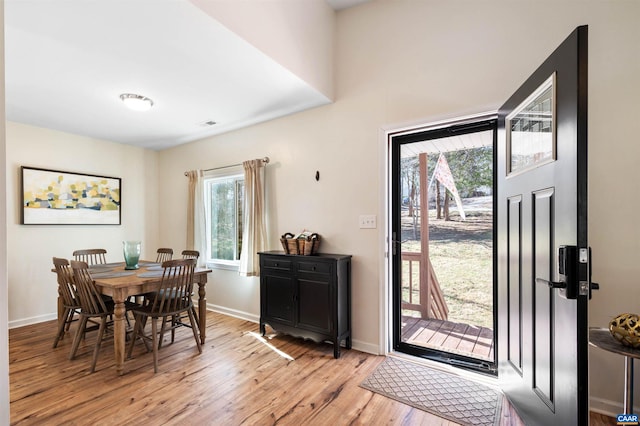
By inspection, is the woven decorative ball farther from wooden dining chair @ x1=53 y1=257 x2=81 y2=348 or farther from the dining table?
wooden dining chair @ x1=53 y1=257 x2=81 y2=348

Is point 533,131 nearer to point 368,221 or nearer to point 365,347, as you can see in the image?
point 368,221

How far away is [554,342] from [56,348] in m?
4.12

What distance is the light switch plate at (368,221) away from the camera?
290 cm

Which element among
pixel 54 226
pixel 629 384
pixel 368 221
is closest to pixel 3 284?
pixel 368 221

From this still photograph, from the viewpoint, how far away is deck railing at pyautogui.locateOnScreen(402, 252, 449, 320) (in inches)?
117

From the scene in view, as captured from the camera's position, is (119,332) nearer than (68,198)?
Yes

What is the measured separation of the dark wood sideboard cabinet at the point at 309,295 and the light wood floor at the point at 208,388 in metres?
0.20

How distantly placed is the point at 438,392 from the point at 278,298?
65.2 inches

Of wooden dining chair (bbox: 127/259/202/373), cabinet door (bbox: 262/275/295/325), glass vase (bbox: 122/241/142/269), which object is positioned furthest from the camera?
glass vase (bbox: 122/241/142/269)

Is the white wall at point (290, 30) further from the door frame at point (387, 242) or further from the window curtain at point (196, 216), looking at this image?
the window curtain at point (196, 216)

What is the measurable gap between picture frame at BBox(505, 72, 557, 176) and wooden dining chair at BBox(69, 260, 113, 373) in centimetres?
337

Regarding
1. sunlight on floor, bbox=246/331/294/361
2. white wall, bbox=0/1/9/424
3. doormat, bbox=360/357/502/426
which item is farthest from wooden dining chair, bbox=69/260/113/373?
doormat, bbox=360/357/502/426

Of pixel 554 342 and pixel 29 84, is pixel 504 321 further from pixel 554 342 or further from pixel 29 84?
pixel 29 84

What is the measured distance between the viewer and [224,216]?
4.31m
